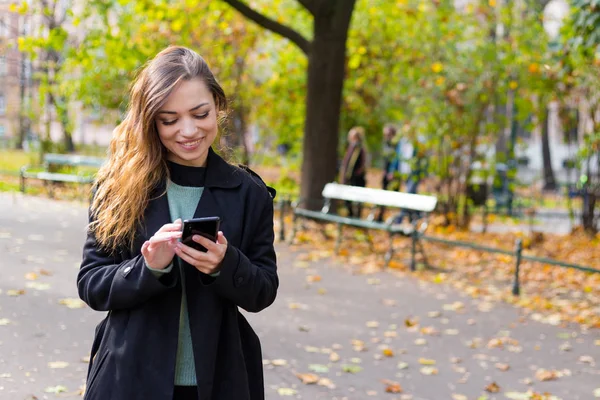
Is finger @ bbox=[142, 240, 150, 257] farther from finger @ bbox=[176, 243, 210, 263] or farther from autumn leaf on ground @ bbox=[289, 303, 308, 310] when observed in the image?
autumn leaf on ground @ bbox=[289, 303, 308, 310]

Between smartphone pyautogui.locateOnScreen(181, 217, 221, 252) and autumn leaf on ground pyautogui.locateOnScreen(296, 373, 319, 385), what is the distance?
4.03 m

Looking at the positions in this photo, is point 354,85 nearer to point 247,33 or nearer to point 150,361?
point 247,33

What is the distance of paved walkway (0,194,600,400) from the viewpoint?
5977 millimetres

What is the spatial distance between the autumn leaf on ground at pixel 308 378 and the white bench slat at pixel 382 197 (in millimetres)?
5349

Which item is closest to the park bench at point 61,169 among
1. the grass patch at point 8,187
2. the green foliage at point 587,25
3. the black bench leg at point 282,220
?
the grass patch at point 8,187

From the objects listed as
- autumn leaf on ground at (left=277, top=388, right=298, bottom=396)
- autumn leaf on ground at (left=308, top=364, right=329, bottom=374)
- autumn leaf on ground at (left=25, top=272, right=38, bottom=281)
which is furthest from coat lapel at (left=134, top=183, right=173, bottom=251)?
autumn leaf on ground at (left=25, top=272, right=38, bottom=281)

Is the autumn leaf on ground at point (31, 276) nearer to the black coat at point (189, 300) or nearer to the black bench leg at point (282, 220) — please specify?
the black bench leg at point (282, 220)

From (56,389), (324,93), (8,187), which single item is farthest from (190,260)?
(8,187)

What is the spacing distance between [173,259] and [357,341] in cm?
516

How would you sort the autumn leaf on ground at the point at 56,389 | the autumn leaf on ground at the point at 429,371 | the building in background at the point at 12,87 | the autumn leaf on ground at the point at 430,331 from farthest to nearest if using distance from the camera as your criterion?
1. the building in background at the point at 12,87
2. the autumn leaf on ground at the point at 430,331
3. the autumn leaf on ground at the point at 429,371
4. the autumn leaf on ground at the point at 56,389

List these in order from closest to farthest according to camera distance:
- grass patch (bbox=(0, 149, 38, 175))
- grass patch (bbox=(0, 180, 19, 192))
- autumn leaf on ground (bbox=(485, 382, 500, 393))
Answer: autumn leaf on ground (bbox=(485, 382, 500, 393)) < grass patch (bbox=(0, 180, 19, 192)) < grass patch (bbox=(0, 149, 38, 175))

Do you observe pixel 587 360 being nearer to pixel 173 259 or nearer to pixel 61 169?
pixel 173 259

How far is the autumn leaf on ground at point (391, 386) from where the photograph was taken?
235 inches

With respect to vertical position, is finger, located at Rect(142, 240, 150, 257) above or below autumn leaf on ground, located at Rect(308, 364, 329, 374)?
above
